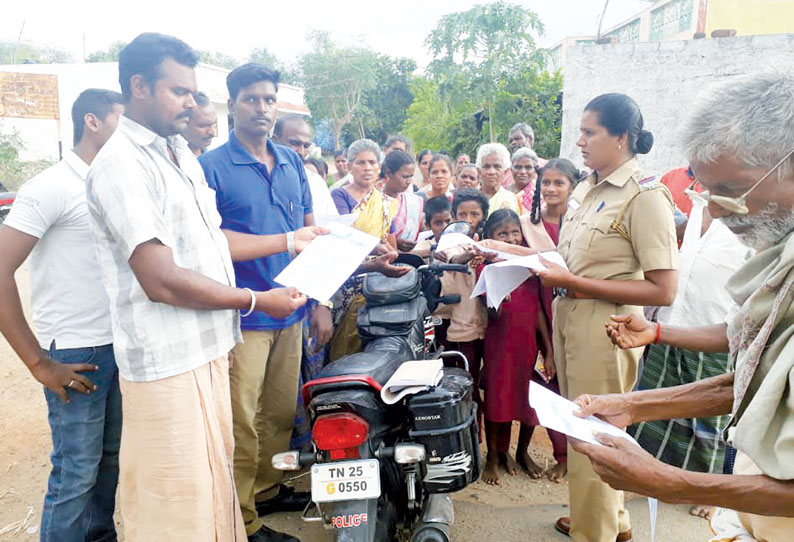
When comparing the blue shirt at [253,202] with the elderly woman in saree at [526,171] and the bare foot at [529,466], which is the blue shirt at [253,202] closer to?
the bare foot at [529,466]

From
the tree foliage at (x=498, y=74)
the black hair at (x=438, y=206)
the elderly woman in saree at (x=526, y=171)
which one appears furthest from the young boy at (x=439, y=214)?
the tree foliage at (x=498, y=74)

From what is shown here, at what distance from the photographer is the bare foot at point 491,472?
3623mm

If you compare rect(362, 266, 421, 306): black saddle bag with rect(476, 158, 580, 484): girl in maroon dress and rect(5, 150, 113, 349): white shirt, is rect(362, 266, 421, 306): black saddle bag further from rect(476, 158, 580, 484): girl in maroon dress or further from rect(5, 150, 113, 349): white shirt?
rect(5, 150, 113, 349): white shirt

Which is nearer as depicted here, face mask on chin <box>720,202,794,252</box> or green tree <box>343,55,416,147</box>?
face mask on chin <box>720,202,794,252</box>

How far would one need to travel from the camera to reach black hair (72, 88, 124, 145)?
2.68m

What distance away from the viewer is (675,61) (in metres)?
8.01

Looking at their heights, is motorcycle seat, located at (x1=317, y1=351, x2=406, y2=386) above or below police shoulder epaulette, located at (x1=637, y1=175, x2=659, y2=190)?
below

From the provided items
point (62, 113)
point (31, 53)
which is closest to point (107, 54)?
point (31, 53)

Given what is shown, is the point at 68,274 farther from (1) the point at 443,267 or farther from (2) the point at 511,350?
(2) the point at 511,350

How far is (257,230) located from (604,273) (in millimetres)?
1678

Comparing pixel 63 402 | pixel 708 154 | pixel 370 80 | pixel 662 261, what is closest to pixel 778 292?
pixel 708 154

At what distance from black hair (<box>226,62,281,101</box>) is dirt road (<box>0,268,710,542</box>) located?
7.88 feet

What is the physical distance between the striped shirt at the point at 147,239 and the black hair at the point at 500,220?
6.45 feet

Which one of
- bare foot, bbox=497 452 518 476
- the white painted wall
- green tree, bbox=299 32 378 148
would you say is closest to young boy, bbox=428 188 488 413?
bare foot, bbox=497 452 518 476
